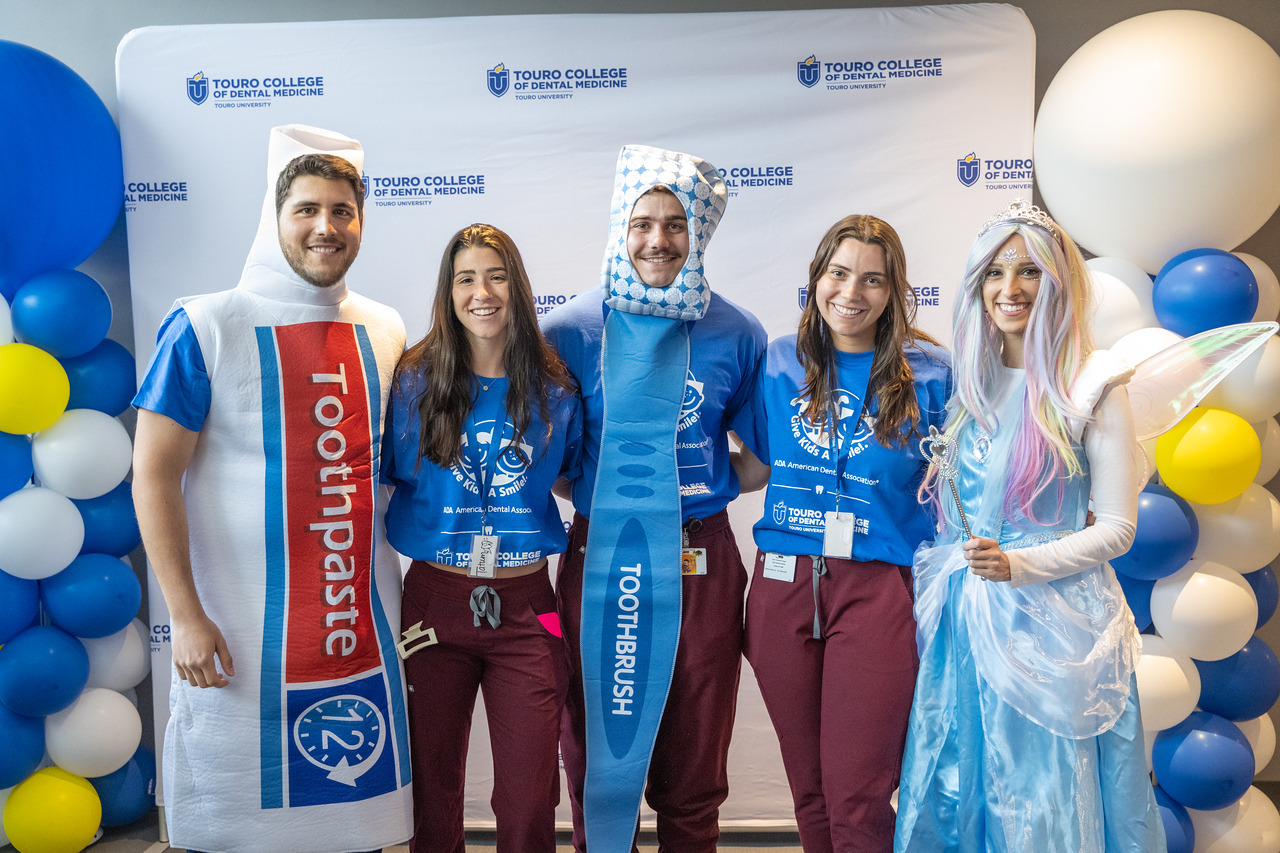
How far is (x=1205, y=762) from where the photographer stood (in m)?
2.55

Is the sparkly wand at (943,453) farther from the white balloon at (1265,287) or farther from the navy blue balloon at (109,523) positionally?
the navy blue balloon at (109,523)

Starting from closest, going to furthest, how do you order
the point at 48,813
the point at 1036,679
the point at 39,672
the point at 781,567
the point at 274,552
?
the point at 1036,679
the point at 274,552
the point at 781,567
the point at 39,672
the point at 48,813

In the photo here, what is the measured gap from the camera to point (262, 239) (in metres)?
1.93

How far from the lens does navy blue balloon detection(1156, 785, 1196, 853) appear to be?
2.63m

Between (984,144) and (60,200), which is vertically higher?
(984,144)

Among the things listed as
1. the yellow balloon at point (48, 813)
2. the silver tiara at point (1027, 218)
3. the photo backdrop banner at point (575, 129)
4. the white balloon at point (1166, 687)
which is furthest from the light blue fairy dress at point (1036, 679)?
the yellow balloon at point (48, 813)

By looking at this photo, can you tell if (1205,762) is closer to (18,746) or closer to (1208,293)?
(1208,293)

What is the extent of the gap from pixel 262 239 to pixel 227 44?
1542 mm

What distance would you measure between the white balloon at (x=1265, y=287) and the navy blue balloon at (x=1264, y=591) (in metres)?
0.77

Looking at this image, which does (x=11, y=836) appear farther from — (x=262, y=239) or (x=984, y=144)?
(x=984, y=144)

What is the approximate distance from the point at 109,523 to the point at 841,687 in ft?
7.51

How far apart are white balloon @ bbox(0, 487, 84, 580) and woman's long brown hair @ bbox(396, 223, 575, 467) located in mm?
1376

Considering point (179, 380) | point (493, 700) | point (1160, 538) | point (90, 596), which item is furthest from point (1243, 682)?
point (90, 596)

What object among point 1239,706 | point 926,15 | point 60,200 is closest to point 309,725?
point 60,200
